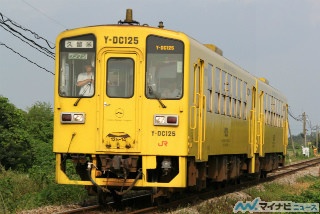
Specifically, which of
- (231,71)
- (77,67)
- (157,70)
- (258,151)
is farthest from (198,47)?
→ (258,151)

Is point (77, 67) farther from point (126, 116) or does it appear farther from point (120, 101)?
point (126, 116)

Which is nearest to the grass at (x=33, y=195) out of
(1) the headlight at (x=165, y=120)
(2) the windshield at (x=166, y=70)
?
(1) the headlight at (x=165, y=120)

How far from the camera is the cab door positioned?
11.6 metres

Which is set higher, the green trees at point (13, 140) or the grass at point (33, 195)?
the green trees at point (13, 140)

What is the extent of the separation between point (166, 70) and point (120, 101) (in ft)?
3.20

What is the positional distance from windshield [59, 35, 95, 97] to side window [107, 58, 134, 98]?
0.31 m

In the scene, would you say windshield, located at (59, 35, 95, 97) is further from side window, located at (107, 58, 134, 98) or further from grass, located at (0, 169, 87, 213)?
grass, located at (0, 169, 87, 213)

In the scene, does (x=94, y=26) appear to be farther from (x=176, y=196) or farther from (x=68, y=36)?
(x=176, y=196)

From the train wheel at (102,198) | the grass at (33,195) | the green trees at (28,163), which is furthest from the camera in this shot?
the green trees at (28,163)

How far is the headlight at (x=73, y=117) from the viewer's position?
11.8 meters

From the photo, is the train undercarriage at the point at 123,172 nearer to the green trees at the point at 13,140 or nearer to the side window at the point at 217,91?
the side window at the point at 217,91

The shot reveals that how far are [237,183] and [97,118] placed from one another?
9.79 meters

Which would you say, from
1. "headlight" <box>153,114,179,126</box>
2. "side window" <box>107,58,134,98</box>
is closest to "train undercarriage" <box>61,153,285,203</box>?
"headlight" <box>153,114,179,126</box>

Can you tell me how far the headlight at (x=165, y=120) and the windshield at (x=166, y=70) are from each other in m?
0.38
